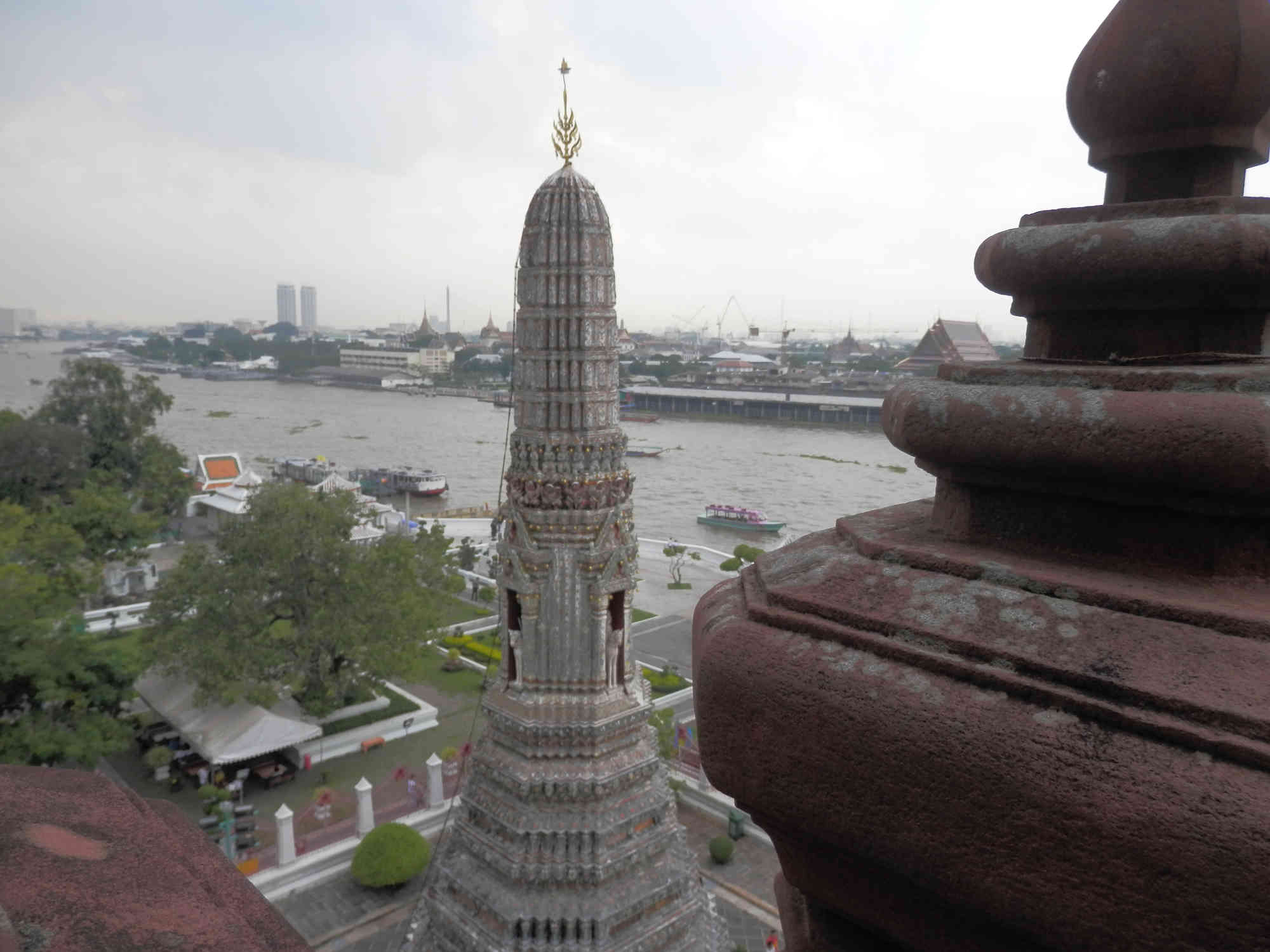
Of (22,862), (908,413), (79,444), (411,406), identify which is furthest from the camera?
(411,406)

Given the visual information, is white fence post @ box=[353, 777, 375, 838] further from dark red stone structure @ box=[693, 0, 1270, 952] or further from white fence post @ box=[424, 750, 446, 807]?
dark red stone structure @ box=[693, 0, 1270, 952]

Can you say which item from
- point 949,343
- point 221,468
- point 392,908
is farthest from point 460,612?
point 949,343

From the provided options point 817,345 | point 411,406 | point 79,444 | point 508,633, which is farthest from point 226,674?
point 817,345

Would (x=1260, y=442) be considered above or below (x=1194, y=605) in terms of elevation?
above

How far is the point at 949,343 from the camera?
45125 millimetres

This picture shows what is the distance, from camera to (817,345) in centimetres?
15575

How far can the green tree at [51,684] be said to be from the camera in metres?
9.63

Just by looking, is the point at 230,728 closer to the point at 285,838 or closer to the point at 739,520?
the point at 285,838

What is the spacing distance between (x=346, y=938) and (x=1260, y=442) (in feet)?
33.0

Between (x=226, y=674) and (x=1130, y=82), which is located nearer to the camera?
(x=1130, y=82)

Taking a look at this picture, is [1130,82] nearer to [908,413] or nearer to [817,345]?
[908,413]

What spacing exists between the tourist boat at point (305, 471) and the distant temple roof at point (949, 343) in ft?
100

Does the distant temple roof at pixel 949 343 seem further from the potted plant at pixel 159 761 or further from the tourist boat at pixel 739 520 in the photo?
the potted plant at pixel 159 761

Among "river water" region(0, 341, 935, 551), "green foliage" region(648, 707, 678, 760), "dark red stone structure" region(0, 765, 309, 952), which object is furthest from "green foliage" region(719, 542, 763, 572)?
Answer: "dark red stone structure" region(0, 765, 309, 952)
